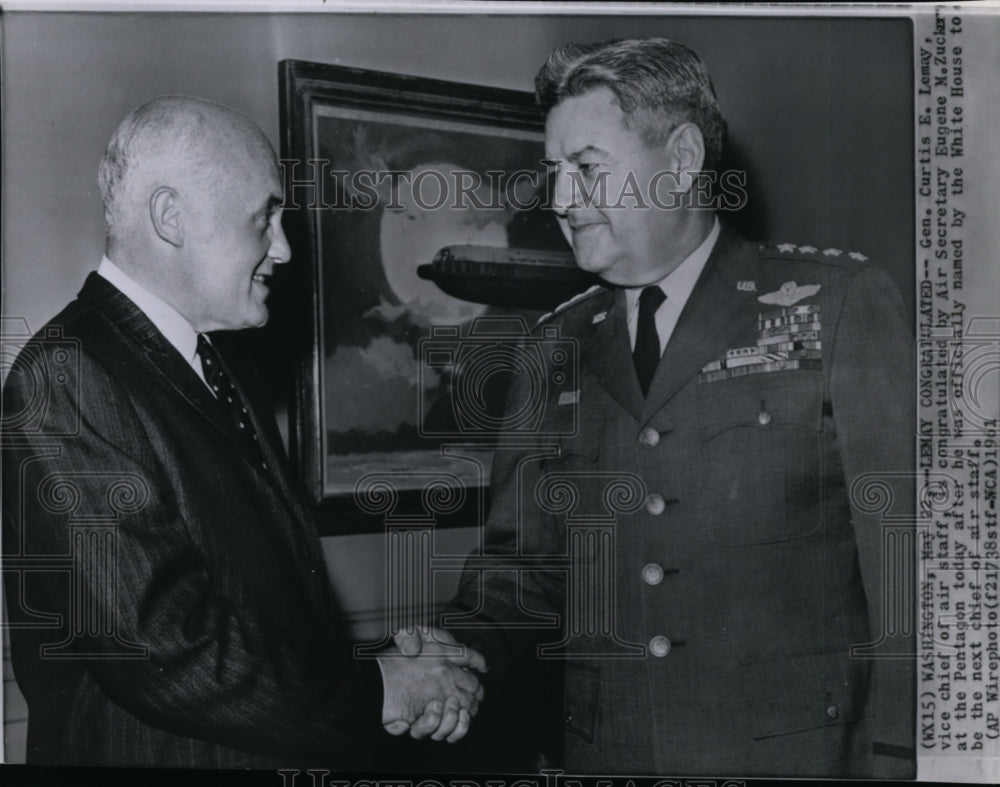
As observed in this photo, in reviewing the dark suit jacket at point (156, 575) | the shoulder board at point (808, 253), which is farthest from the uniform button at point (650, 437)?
the dark suit jacket at point (156, 575)

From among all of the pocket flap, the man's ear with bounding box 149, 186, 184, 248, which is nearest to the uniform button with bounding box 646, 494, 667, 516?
the pocket flap

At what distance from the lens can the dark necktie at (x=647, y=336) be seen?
70.6 inches

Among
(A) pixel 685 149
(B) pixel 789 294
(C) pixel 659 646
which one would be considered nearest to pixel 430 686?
(C) pixel 659 646

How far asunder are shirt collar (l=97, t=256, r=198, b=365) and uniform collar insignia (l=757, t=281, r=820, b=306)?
3.30ft

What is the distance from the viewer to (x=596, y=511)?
70.9 inches

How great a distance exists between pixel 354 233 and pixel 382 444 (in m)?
0.39

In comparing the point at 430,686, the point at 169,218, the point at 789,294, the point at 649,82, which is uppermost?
the point at 649,82

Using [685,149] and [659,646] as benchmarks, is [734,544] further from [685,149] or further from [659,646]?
[685,149]

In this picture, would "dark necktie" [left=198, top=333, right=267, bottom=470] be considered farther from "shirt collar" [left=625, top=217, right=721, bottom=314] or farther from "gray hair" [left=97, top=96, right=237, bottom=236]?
"shirt collar" [left=625, top=217, right=721, bottom=314]

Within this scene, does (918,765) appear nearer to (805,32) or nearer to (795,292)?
(795,292)

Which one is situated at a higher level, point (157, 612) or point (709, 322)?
point (709, 322)

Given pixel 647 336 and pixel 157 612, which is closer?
pixel 157 612

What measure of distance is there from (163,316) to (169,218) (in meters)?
0.17

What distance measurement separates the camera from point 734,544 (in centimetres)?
173
